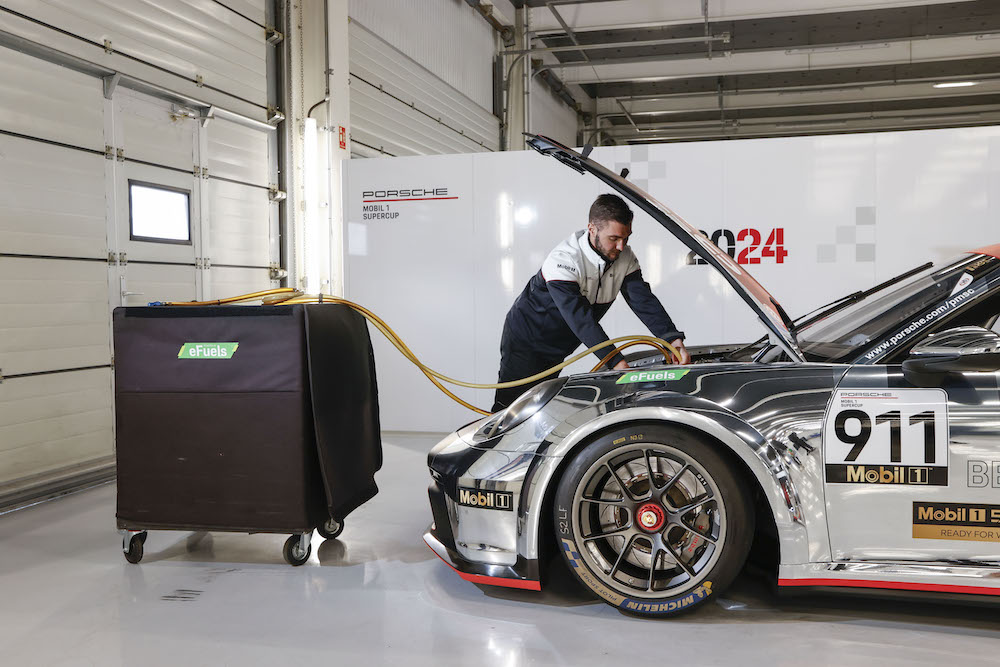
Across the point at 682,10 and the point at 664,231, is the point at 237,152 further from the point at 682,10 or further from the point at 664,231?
the point at 682,10

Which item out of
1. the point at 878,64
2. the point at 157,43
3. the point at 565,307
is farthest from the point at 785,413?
the point at 878,64

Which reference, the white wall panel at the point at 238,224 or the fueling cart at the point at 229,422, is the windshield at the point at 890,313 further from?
the white wall panel at the point at 238,224

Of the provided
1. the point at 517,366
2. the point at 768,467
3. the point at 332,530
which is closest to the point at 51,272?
the point at 332,530

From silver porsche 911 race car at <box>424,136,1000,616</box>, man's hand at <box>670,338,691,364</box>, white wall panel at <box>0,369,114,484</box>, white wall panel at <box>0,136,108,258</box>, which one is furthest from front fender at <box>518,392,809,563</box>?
white wall panel at <box>0,136,108,258</box>

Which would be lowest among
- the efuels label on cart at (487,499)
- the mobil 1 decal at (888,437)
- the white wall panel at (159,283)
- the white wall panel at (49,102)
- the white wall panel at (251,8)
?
the efuels label on cart at (487,499)

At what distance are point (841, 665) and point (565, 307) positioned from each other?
193 cm

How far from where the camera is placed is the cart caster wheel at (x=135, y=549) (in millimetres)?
3332

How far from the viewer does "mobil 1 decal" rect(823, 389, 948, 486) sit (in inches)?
91.0

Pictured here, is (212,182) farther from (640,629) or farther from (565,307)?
(640,629)

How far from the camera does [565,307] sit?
3699 mm

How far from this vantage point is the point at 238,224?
7.15 metres

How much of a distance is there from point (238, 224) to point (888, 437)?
20.1 feet

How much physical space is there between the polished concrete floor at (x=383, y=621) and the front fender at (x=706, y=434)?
295 mm

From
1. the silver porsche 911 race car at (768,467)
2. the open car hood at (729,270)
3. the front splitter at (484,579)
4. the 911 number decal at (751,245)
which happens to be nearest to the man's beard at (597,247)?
the open car hood at (729,270)
